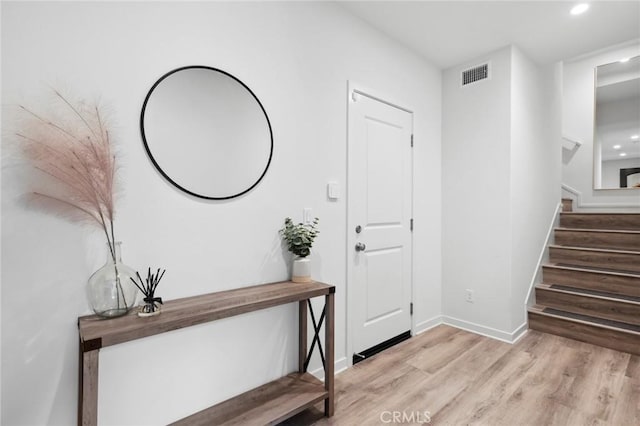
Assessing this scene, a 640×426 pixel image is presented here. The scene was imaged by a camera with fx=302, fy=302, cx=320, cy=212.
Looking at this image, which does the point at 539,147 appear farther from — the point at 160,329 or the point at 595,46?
the point at 160,329

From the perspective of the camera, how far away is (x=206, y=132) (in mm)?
1616

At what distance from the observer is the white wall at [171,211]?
3.86 feet

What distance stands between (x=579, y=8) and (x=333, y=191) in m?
2.34

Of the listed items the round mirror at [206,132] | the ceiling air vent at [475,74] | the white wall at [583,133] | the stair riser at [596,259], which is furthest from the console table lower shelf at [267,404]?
the white wall at [583,133]

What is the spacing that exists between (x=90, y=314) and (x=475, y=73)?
3582 mm

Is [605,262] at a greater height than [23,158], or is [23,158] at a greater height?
[23,158]

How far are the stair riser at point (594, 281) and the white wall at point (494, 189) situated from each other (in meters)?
0.26

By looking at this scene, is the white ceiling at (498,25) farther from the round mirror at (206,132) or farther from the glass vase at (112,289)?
the glass vase at (112,289)

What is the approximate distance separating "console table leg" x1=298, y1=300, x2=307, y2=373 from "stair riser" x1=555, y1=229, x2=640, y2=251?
3.46 meters

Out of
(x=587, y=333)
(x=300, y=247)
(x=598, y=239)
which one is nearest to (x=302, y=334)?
(x=300, y=247)

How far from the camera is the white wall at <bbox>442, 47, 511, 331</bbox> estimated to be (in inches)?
111

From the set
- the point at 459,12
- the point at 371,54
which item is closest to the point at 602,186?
the point at 459,12

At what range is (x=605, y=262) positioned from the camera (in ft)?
10.3

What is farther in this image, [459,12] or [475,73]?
[475,73]
